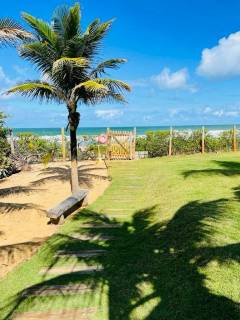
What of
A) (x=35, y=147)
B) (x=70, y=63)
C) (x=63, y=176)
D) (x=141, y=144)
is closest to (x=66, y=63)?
(x=70, y=63)

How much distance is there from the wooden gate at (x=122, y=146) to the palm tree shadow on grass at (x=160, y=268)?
17.2 m

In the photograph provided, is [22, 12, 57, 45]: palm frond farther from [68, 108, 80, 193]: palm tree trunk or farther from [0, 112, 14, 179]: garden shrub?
[0, 112, 14, 179]: garden shrub

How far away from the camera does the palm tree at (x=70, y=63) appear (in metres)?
12.8

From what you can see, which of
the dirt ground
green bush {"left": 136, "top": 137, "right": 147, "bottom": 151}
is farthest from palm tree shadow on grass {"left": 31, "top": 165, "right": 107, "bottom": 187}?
green bush {"left": 136, "top": 137, "right": 147, "bottom": 151}

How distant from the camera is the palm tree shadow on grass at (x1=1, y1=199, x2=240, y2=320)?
551 cm

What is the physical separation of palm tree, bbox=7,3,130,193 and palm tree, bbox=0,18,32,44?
69 centimetres

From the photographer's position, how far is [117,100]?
571 inches

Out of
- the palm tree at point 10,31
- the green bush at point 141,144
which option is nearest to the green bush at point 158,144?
the green bush at point 141,144

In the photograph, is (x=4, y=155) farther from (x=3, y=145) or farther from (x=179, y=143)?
(x=179, y=143)

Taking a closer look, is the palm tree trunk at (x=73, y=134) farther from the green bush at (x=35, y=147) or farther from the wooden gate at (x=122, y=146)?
the wooden gate at (x=122, y=146)

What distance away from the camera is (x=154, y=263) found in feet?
23.5

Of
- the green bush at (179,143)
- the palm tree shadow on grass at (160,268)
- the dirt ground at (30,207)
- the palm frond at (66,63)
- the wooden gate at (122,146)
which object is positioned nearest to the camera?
the palm tree shadow on grass at (160,268)

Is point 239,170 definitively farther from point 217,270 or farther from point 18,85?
point 217,270

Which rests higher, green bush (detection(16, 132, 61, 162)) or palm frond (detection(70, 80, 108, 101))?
palm frond (detection(70, 80, 108, 101))
